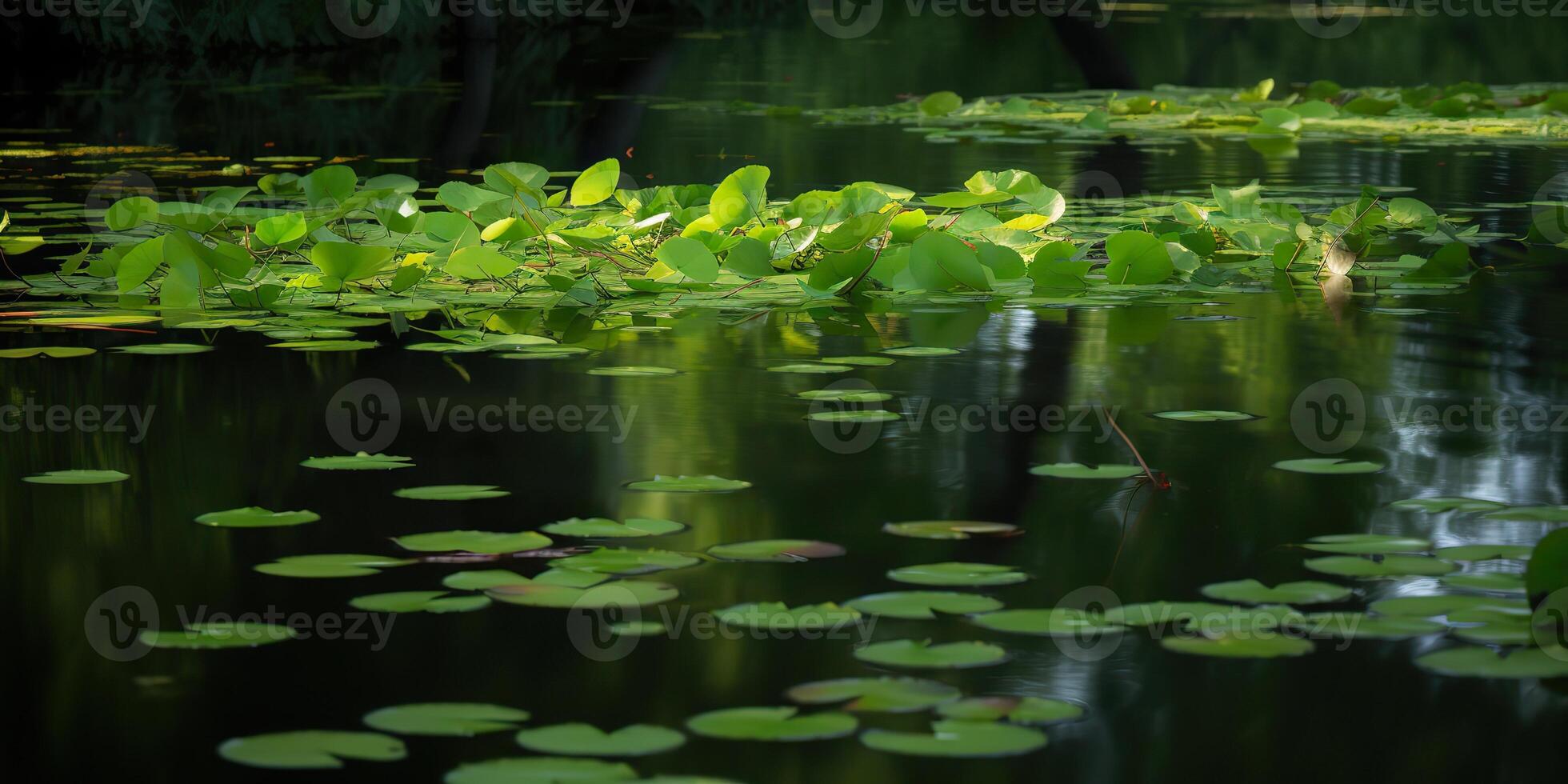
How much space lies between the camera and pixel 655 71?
1194 cm

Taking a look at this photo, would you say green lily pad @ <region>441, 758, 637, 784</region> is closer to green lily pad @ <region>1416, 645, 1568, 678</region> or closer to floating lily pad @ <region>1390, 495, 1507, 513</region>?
green lily pad @ <region>1416, 645, 1568, 678</region>

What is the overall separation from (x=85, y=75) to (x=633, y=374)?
9.86 m

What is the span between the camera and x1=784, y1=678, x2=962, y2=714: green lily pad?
1497 mm

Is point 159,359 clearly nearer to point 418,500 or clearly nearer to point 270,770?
point 418,500

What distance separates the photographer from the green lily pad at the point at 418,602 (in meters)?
1.73

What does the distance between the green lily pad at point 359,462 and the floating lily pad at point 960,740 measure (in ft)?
3.29

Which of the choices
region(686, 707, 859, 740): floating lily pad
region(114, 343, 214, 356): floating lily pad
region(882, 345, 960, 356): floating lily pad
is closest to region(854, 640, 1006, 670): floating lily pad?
region(686, 707, 859, 740): floating lily pad

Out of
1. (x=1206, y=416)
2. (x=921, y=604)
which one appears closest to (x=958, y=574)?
(x=921, y=604)

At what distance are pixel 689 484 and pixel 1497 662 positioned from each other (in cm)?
91

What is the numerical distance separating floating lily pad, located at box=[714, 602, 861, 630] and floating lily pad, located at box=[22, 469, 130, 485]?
2.84ft

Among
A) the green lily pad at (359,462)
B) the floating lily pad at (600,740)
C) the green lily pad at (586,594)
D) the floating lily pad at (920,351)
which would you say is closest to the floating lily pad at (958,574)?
the green lily pad at (586,594)

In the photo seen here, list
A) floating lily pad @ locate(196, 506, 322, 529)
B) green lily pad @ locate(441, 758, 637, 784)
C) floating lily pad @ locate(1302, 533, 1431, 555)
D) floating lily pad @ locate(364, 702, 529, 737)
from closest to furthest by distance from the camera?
green lily pad @ locate(441, 758, 637, 784)
floating lily pad @ locate(364, 702, 529, 737)
floating lily pad @ locate(1302, 533, 1431, 555)
floating lily pad @ locate(196, 506, 322, 529)

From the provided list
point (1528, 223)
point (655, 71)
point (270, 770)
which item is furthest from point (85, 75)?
point (270, 770)

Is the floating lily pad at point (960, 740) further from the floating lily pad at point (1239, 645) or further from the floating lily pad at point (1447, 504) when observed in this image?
the floating lily pad at point (1447, 504)
